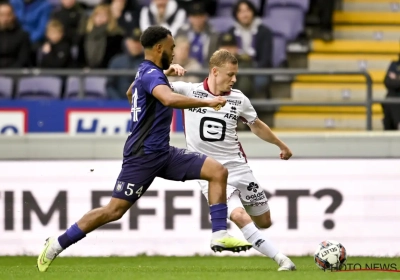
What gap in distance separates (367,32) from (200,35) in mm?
3302

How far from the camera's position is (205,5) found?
1694 cm

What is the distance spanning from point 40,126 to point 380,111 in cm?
443

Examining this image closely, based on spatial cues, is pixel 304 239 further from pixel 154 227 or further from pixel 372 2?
pixel 372 2

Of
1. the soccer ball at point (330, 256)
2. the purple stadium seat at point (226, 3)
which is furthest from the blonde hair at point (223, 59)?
the purple stadium seat at point (226, 3)

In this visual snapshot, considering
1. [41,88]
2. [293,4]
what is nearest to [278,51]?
[293,4]

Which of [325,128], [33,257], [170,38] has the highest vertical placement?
[170,38]

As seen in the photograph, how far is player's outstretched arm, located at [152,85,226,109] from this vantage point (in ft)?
27.7

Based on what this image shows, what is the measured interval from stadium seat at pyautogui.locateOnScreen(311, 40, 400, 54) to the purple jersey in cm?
820

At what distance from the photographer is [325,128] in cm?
1454

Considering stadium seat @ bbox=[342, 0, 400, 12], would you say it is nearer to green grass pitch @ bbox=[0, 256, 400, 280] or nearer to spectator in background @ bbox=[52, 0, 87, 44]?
spectator in background @ bbox=[52, 0, 87, 44]

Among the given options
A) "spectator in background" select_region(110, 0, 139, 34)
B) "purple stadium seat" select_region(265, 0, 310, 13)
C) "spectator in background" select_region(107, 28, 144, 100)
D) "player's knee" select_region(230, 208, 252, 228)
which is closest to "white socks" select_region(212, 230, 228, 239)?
"player's knee" select_region(230, 208, 252, 228)

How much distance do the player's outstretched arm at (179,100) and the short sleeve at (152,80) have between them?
2.3 inches

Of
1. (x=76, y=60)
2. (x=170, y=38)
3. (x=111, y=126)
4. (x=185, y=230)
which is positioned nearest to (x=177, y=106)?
(x=170, y=38)

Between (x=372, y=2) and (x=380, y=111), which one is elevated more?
(x=372, y=2)
